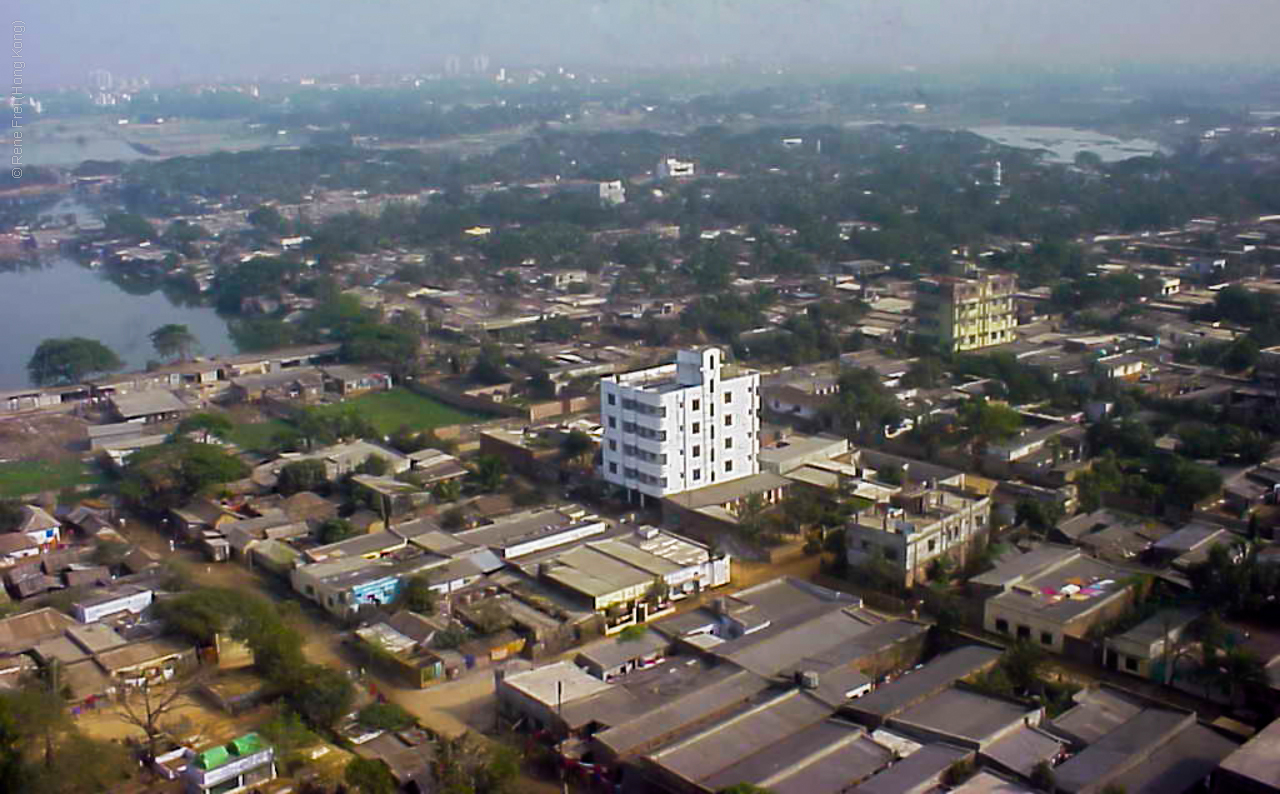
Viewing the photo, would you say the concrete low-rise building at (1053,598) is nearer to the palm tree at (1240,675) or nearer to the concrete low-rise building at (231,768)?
the palm tree at (1240,675)

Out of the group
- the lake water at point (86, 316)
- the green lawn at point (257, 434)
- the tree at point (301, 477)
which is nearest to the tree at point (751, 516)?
the tree at point (301, 477)

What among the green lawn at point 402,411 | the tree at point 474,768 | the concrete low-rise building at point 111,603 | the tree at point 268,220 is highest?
the tree at point 474,768

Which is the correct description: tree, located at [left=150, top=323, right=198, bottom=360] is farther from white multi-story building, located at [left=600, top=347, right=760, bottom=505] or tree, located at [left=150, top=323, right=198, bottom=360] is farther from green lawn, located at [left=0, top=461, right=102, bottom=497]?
white multi-story building, located at [left=600, top=347, right=760, bottom=505]

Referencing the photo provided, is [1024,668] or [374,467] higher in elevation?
[1024,668]

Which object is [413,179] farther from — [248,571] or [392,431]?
[248,571]

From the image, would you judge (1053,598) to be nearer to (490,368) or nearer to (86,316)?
(490,368)

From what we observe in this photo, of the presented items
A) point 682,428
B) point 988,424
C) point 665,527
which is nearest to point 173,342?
point 682,428
